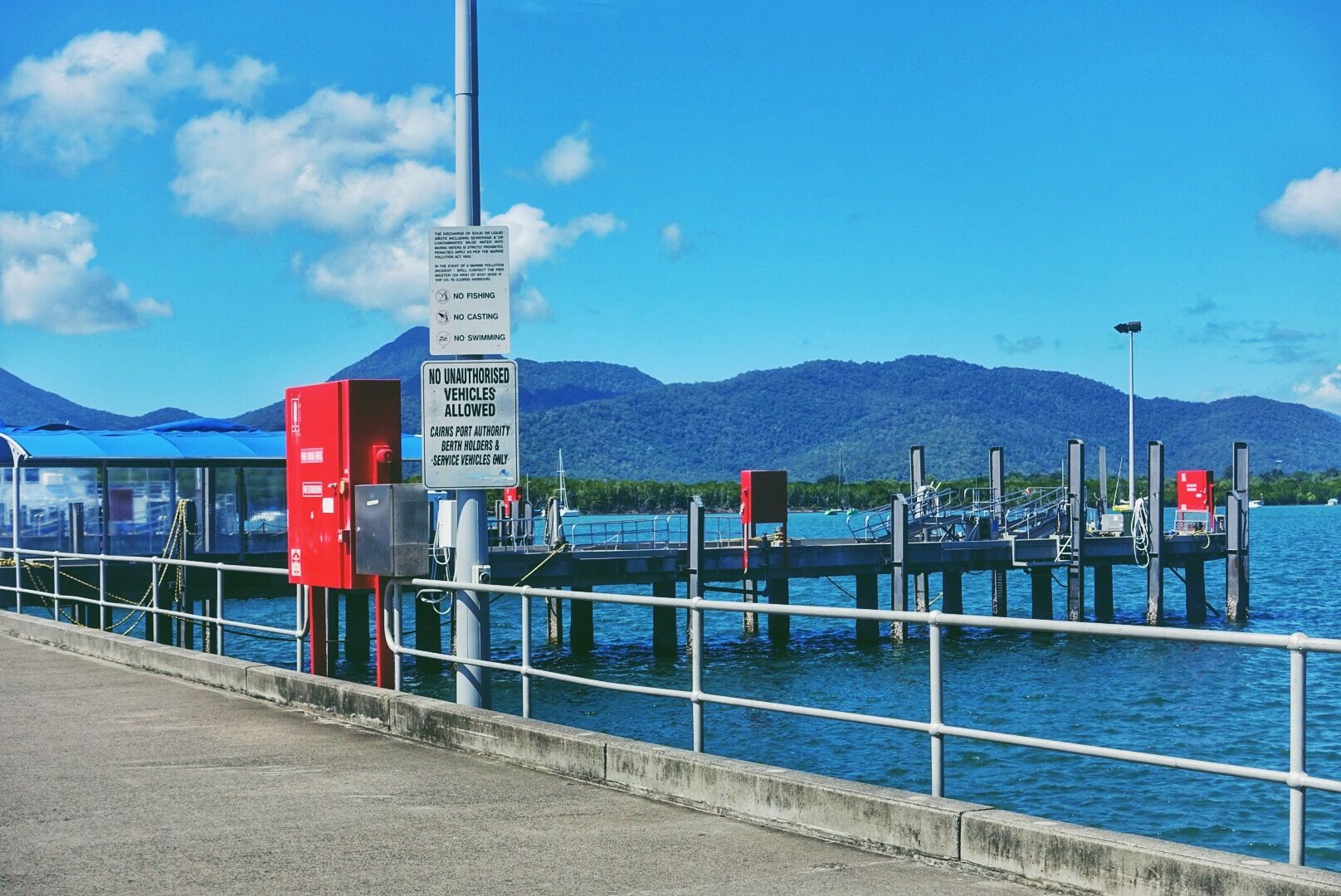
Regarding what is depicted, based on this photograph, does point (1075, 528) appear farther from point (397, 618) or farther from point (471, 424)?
point (471, 424)

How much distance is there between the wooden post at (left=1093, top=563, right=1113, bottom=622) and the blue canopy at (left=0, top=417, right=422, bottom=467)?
20.1m

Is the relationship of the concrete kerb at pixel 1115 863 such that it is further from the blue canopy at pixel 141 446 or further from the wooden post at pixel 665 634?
the blue canopy at pixel 141 446

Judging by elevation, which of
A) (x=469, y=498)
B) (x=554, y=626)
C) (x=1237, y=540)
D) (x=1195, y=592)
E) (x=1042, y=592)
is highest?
(x=469, y=498)

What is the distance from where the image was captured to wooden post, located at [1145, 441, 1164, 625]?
40.8m

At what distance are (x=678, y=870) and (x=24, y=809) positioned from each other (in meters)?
3.70

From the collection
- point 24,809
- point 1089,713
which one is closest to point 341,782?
point 24,809

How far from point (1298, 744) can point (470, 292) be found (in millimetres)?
6345

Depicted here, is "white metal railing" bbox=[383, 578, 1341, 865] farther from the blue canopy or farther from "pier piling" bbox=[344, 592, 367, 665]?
the blue canopy

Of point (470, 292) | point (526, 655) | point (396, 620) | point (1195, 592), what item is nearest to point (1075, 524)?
point (1195, 592)

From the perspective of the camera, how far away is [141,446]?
34.7 m

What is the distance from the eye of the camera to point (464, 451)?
10625mm

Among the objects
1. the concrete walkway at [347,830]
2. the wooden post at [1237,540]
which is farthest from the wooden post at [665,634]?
the concrete walkway at [347,830]

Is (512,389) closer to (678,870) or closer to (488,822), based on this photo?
(488,822)

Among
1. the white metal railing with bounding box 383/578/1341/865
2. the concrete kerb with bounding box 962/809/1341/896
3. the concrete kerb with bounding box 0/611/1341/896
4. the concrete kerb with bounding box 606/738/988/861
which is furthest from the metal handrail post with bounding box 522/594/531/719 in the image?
the concrete kerb with bounding box 962/809/1341/896
